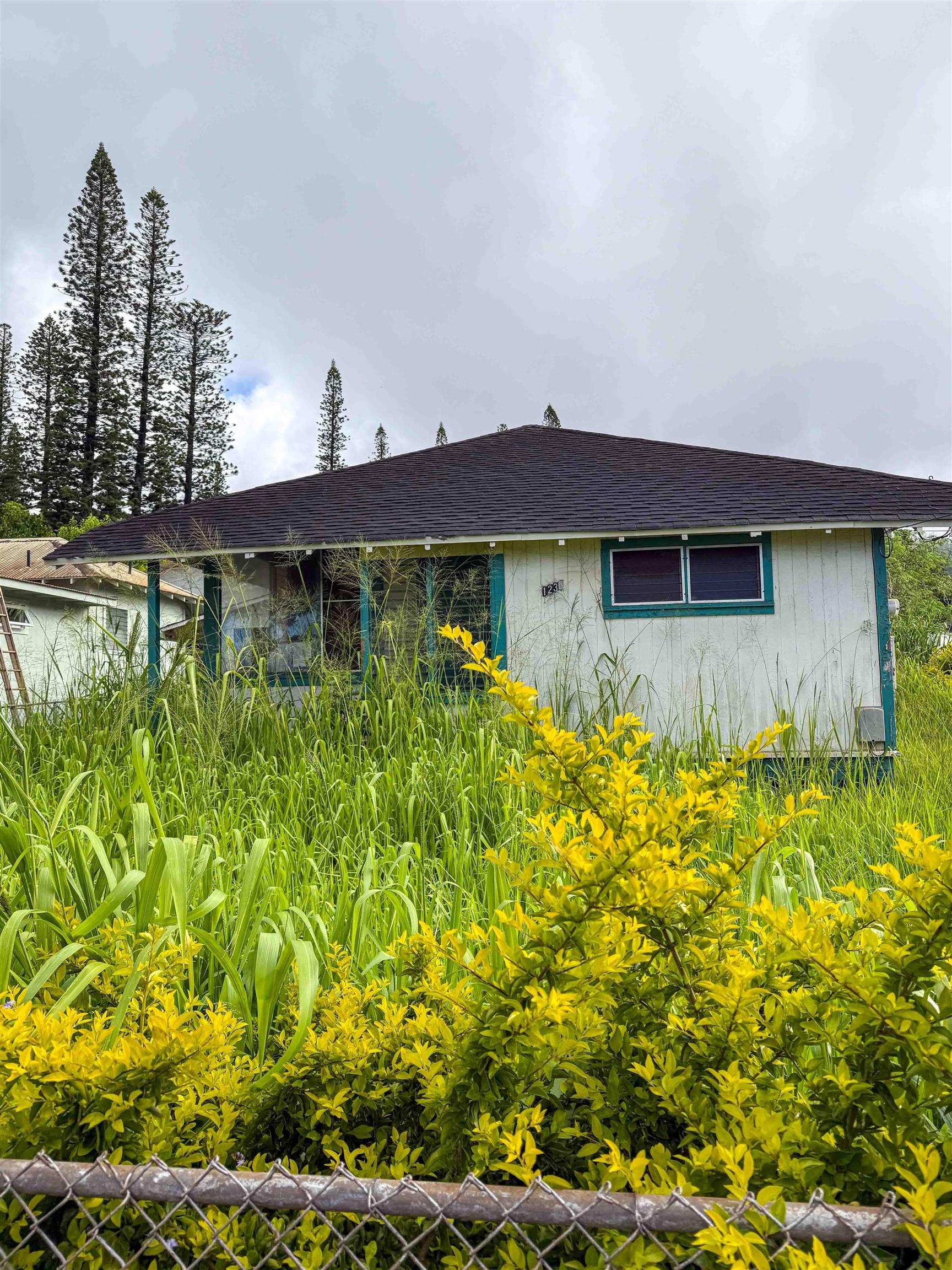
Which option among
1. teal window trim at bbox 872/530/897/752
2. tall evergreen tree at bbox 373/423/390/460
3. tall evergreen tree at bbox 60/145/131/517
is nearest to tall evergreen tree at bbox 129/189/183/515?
tall evergreen tree at bbox 60/145/131/517

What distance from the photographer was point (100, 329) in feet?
102

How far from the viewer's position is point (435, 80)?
33.7 feet

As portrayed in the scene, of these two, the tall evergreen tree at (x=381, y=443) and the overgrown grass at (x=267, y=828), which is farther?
the tall evergreen tree at (x=381, y=443)

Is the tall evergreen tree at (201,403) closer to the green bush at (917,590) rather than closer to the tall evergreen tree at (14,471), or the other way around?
the tall evergreen tree at (14,471)

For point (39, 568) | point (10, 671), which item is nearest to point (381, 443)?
point (39, 568)

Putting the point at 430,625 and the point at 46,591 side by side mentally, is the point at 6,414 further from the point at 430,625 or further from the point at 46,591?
Result: the point at 430,625

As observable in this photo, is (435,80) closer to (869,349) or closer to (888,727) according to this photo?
(888,727)

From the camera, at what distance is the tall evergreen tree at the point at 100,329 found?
99.1 feet

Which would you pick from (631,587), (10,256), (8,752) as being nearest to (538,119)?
(631,587)

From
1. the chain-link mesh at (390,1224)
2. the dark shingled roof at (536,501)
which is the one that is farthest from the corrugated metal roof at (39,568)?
the chain-link mesh at (390,1224)

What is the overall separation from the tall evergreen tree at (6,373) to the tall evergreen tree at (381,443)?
1869 cm

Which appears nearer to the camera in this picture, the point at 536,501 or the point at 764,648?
the point at 764,648

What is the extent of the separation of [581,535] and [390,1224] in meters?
7.92

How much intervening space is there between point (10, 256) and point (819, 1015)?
3998cm
